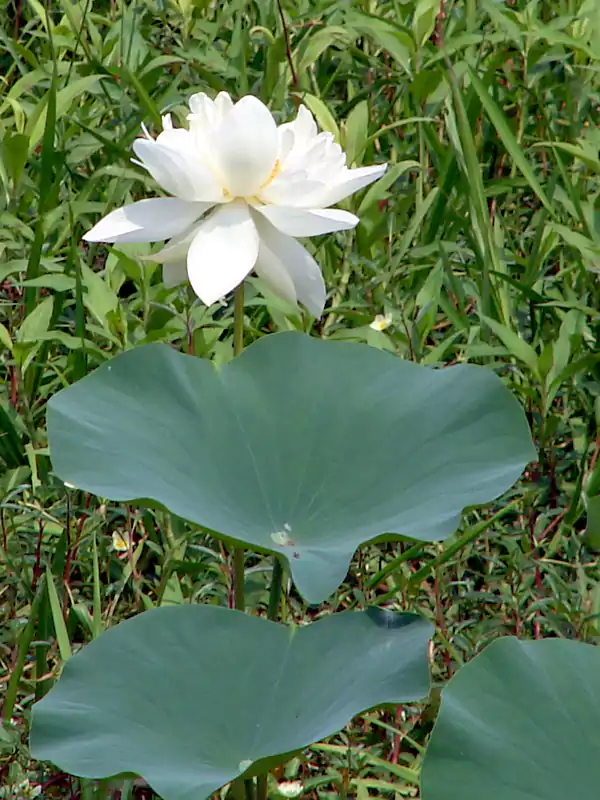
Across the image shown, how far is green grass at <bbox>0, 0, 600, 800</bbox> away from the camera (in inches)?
Result: 66.8

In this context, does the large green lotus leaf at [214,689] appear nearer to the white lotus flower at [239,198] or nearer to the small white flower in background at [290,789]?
the small white flower in background at [290,789]

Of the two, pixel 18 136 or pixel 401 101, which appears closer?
pixel 18 136

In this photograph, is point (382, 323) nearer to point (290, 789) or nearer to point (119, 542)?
point (119, 542)

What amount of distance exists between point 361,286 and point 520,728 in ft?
4.08


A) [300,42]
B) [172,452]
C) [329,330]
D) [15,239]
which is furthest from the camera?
[300,42]

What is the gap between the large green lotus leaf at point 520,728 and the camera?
1.12 m

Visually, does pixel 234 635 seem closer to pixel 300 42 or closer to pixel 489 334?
pixel 489 334

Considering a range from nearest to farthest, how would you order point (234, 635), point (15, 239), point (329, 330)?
point (234, 635), point (329, 330), point (15, 239)

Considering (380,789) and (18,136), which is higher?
(18,136)

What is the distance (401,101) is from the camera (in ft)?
9.31

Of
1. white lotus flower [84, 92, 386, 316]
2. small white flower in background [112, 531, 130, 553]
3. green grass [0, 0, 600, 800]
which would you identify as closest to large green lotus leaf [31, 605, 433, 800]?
green grass [0, 0, 600, 800]

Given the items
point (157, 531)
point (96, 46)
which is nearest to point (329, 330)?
point (157, 531)

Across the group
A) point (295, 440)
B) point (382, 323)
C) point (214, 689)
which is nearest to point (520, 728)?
point (214, 689)

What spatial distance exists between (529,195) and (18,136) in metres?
1.16
